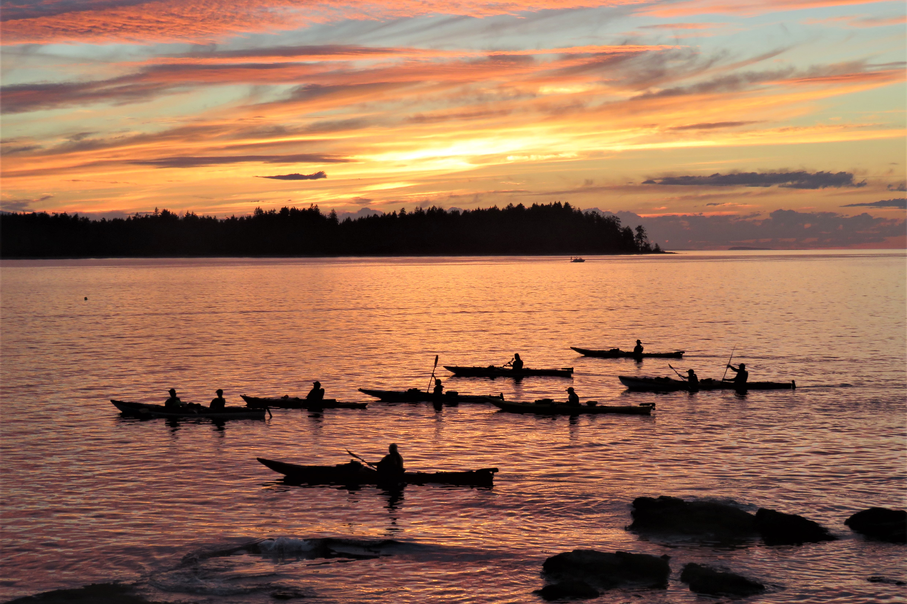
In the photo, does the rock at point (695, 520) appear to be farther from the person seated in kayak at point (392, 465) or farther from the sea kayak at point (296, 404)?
the sea kayak at point (296, 404)

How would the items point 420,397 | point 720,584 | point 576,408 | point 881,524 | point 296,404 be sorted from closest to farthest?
1. point 720,584
2. point 881,524
3. point 576,408
4. point 296,404
5. point 420,397

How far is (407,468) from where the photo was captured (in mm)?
32125

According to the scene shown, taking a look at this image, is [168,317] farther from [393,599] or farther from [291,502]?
[393,599]

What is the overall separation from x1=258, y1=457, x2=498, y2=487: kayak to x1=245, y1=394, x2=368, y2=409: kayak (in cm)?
1406

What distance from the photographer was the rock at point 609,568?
66.7 feet

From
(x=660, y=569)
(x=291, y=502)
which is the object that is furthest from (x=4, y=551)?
(x=660, y=569)

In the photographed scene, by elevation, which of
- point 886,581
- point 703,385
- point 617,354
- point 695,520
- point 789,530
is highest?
point 617,354

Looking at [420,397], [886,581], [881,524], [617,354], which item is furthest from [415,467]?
[617,354]

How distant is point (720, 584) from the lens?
19.9m

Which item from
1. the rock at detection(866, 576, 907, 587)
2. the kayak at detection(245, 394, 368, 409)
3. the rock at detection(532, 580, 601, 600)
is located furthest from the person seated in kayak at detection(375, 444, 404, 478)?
the kayak at detection(245, 394, 368, 409)

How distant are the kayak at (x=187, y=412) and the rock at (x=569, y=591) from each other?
2500cm

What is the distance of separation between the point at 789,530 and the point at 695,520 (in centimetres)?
266

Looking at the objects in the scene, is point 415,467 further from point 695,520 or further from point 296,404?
point 296,404

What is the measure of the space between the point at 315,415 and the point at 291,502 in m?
15.9
